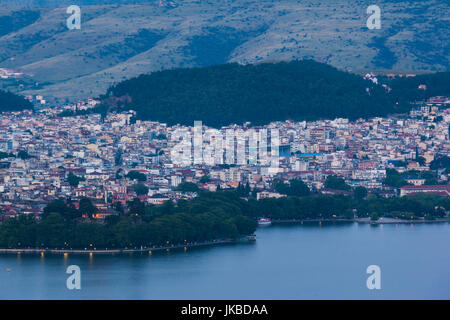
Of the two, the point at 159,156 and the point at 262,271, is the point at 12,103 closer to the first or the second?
the point at 159,156

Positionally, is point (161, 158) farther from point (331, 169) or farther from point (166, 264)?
point (166, 264)

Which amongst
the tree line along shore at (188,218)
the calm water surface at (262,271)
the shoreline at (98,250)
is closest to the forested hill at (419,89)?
the tree line along shore at (188,218)

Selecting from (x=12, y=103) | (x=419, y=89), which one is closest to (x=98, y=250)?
(x=419, y=89)

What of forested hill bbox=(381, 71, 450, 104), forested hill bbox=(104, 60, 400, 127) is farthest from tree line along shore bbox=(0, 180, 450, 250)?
forested hill bbox=(381, 71, 450, 104)

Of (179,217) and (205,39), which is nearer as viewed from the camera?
(179,217)

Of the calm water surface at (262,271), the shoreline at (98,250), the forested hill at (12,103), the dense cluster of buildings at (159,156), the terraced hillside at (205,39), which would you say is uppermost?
the terraced hillside at (205,39)

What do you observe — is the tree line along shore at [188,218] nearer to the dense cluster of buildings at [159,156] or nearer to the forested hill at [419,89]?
the dense cluster of buildings at [159,156]

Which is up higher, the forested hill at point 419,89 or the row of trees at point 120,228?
the forested hill at point 419,89
